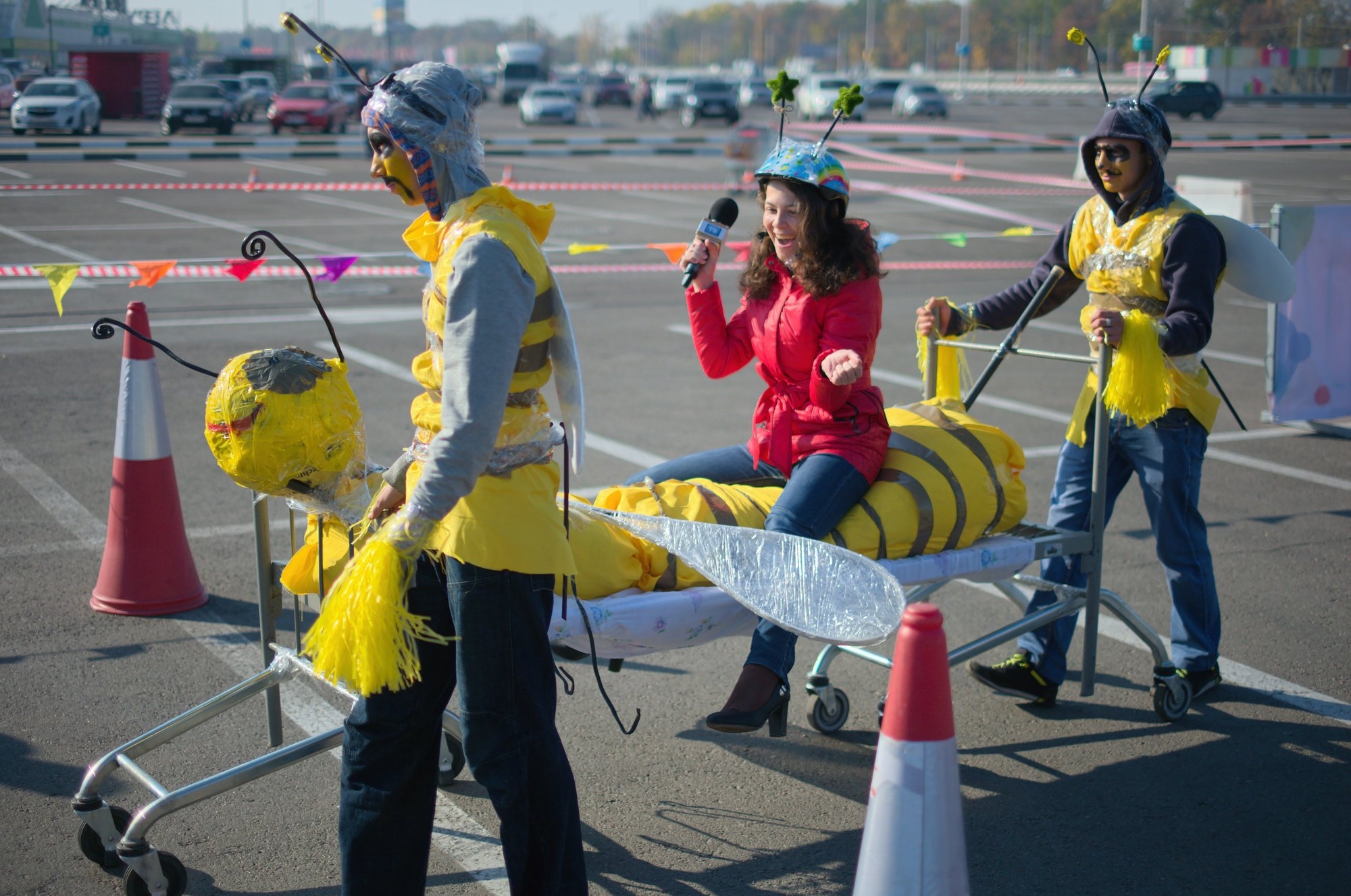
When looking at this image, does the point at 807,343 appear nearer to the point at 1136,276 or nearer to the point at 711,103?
the point at 1136,276

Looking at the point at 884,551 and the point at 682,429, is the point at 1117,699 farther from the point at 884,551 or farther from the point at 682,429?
the point at 682,429

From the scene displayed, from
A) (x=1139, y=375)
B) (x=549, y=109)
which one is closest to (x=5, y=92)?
(x=549, y=109)

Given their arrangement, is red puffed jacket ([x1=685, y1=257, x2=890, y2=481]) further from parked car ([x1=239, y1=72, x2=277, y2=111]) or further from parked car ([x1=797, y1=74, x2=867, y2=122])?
parked car ([x1=239, y1=72, x2=277, y2=111])

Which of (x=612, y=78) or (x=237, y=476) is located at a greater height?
(x=612, y=78)

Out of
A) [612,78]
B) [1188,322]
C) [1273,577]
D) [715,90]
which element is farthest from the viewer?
[612,78]

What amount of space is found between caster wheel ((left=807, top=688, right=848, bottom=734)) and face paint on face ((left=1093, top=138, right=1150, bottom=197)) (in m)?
2.03

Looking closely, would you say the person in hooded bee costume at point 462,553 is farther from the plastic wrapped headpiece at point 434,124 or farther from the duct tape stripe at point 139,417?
the duct tape stripe at point 139,417

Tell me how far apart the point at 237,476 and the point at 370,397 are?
5185mm

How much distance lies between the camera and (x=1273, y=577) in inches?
221

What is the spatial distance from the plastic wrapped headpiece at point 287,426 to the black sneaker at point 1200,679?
118 inches

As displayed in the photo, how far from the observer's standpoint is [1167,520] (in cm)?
437

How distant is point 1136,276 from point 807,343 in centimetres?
130

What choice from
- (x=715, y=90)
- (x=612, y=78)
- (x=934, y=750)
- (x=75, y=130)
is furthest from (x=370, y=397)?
(x=612, y=78)

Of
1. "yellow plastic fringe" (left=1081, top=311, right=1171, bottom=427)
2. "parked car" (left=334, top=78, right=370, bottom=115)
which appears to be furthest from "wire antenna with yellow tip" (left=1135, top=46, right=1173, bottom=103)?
"parked car" (left=334, top=78, right=370, bottom=115)
